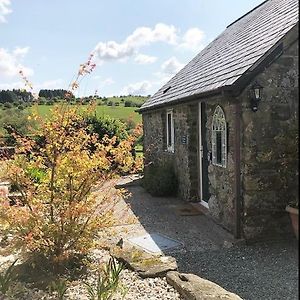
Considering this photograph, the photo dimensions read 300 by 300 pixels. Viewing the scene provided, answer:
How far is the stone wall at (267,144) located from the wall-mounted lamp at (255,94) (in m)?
0.09

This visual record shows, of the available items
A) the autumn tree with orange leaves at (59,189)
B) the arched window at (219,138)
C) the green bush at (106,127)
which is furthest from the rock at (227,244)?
the green bush at (106,127)

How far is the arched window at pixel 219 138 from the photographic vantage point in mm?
7970

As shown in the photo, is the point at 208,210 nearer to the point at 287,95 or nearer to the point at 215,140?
the point at 215,140

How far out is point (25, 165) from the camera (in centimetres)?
508

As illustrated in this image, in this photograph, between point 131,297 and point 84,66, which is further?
point 84,66

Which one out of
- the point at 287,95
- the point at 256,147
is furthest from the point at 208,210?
the point at 287,95

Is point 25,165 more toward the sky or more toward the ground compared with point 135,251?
more toward the sky

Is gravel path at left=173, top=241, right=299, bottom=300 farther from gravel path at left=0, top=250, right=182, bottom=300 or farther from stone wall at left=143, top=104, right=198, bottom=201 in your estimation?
stone wall at left=143, top=104, right=198, bottom=201

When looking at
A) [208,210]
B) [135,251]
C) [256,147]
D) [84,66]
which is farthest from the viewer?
[208,210]

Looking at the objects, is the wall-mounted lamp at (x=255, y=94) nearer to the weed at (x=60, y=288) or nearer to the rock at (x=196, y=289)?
the rock at (x=196, y=289)

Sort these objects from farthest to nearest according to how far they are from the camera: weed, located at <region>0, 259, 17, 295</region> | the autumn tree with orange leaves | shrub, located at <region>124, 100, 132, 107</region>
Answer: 1. shrub, located at <region>124, 100, 132, 107</region>
2. the autumn tree with orange leaves
3. weed, located at <region>0, 259, 17, 295</region>

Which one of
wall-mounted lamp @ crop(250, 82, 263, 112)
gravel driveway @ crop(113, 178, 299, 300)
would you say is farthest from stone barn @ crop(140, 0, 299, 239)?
gravel driveway @ crop(113, 178, 299, 300)

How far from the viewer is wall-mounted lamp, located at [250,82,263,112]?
6844mm

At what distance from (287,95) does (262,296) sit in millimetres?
3889
